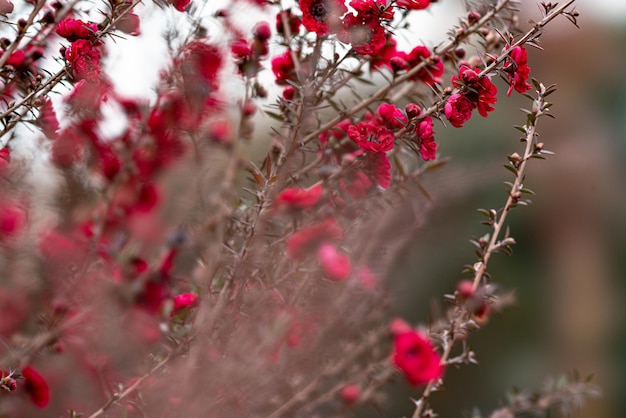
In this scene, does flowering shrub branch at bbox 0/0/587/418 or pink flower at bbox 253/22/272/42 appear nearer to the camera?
flowering shrub branch at bbox 0/0/587/418

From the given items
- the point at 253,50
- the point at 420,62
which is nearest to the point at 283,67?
the point at 253,50

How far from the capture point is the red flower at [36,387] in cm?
59

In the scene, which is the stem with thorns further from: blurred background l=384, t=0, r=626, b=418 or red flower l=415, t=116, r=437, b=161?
blurred background l=384, t=0, r=626, b=418

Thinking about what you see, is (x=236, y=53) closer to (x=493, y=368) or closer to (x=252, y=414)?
(x=252, y=414)

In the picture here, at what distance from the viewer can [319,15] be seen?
0.61 meters

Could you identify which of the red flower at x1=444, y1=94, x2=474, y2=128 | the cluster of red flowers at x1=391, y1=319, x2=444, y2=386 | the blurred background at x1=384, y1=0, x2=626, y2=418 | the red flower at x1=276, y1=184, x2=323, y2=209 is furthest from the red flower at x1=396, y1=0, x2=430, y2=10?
the blurred background at x1=384, y1=0, x2=626, y2=418

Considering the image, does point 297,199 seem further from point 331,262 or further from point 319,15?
point 319,15

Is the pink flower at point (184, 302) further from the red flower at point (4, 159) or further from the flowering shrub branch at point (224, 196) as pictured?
the red flower at point (4, 159)

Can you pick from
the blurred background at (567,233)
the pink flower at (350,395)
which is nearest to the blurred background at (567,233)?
the blurred background at (567,233)

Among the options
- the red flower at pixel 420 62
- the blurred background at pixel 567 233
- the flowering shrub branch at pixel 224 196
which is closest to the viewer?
the flowering shrub branch at pixel 224 196

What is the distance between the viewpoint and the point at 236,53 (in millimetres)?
687

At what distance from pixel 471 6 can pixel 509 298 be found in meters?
0.32

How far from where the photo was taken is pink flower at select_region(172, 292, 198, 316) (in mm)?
554

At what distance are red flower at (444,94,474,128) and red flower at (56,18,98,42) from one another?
1.12 feet
